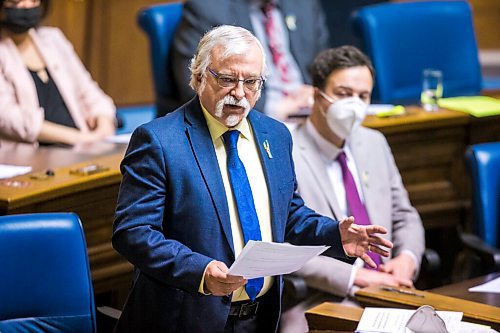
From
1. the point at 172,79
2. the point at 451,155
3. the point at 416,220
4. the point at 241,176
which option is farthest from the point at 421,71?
the point at 241,176

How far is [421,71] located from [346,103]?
182 cm

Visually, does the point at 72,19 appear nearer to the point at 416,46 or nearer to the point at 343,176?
the point at 416,46

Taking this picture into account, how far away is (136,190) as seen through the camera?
262 cm

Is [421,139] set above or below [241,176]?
below

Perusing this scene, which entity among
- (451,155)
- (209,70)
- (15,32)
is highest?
(209,70)

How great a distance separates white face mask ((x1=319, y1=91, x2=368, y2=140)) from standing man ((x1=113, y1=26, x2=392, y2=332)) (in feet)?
2.57

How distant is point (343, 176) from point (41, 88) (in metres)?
1.52

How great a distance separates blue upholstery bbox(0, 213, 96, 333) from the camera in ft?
9.57

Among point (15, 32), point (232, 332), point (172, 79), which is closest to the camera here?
point (232, 332)

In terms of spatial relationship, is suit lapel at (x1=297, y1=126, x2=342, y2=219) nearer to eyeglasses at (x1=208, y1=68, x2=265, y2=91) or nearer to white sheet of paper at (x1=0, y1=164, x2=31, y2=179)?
white sheet of paper at (x1=0, y1=164, x2=31, y2=179)

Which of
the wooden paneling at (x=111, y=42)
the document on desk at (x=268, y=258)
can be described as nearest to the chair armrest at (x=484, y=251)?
the document on desk at (x=268, y=258)

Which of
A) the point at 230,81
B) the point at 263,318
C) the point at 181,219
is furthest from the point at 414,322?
the point at 230,81

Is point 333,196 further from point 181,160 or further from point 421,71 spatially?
point 421,71

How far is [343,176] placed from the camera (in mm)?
3787
